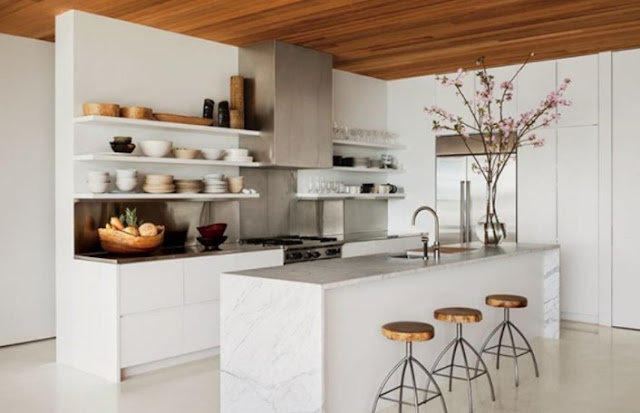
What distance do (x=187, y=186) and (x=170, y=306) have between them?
44.7 inches

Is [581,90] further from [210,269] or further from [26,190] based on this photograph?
[26,190]

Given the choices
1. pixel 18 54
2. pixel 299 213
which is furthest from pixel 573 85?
pixel 18 54

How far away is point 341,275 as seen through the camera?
11.9ft

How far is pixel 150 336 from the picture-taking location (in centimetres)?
489

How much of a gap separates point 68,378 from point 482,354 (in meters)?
3.20

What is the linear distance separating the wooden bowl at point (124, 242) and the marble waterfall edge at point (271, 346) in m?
1.54

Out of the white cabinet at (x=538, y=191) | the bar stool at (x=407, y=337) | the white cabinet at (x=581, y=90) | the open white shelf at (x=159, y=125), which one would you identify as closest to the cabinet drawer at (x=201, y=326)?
the open white shelf at (x=159, y=125)

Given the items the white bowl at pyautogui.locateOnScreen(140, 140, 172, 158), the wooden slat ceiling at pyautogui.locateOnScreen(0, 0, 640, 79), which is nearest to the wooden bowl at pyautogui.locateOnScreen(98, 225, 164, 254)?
the white bowl at pyautogui.locateOnScreen(140, 140, 172, 158)

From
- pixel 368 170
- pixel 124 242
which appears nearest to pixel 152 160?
pixel 124 242

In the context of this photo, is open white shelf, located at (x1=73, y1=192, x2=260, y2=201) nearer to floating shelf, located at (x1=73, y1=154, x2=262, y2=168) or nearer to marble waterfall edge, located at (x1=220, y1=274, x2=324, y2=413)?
floating shelf, located at (x1=73, y1=154, x2=262, y2=168)

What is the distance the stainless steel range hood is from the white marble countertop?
1.98m

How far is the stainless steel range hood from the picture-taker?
6117 millimetres

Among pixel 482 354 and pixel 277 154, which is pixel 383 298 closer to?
pixel 482 354

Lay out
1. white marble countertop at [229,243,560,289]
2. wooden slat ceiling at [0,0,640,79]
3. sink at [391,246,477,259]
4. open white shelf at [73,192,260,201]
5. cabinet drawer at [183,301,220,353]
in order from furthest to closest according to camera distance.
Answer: cabinet drawer at [183,301,220,353] → open white shelf at [73,192,260,201] → wooden slat ceiling at [0,0,640,79] → sink at [391,246,477,259] → white marble countertop at [229,243,560,289]
